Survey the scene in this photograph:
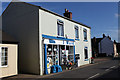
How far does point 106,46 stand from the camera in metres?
60.1

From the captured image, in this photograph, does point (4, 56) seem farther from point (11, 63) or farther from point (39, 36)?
point (39, 36)

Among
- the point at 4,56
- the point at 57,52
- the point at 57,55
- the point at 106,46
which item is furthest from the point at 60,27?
the point at 106,46

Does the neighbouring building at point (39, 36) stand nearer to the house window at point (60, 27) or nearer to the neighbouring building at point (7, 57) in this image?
the house window at point (60, 27)

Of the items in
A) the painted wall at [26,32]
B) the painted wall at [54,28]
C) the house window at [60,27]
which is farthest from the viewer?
the house window at [60,27]

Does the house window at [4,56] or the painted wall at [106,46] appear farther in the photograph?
the painted wall at [106,46]

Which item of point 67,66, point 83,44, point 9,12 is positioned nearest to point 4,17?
point 9,12

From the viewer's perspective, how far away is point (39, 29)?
44.8 feet

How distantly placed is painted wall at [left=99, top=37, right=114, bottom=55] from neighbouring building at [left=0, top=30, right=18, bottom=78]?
172 feet

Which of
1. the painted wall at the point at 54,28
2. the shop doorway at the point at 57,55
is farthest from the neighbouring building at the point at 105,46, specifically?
the shop doorway at the point at 57,55

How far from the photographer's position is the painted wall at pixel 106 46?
193 ft

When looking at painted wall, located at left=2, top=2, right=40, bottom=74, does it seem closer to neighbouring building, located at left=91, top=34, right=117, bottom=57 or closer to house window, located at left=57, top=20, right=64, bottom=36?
house window, located at left=57, top=20, right=64, bottom=36

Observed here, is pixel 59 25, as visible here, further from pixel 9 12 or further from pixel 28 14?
pixel 9 12

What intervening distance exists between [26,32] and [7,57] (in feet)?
12.7

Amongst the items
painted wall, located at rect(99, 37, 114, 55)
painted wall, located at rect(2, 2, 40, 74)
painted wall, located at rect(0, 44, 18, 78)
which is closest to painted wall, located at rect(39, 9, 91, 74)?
painted wall, located at rect(2, 2, 40, 74)
